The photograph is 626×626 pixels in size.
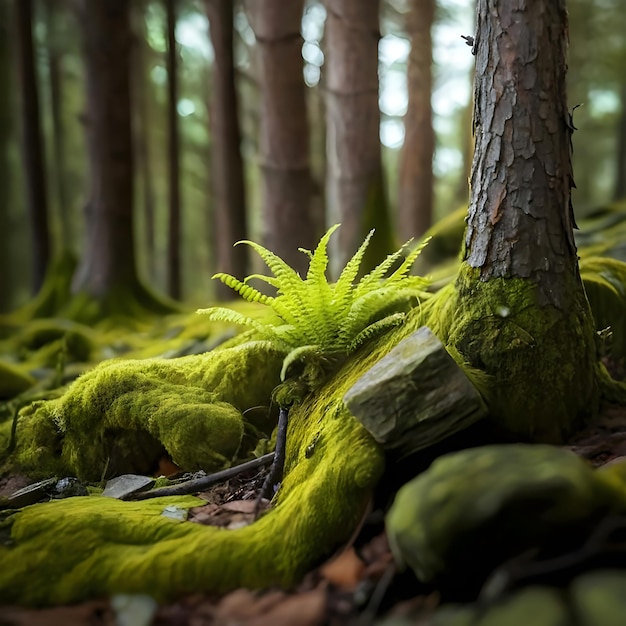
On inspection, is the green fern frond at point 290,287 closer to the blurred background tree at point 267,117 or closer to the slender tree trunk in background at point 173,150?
the blurred background tree at point 267,117

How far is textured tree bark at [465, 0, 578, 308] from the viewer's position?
2.89 m

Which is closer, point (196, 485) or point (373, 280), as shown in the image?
point (196, 485)

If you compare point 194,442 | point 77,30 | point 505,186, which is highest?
point 77,30

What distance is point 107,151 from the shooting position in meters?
8.61

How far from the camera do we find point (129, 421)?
3.60m

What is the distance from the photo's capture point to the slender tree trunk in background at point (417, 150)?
416 inches

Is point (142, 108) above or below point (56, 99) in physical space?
below

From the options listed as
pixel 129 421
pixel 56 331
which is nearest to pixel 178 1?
pixel 56 331

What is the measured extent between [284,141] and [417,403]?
5.13 meters

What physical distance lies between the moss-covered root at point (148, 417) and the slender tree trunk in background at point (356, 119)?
3401 mm

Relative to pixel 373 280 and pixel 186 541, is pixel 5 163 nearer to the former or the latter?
pixel 373 280

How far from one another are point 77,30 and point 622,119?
13001 millimetres

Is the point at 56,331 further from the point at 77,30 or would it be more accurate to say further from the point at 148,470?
the point at 77,30

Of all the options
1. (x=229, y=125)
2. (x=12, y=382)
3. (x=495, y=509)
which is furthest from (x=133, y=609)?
(x=229, y=125)
